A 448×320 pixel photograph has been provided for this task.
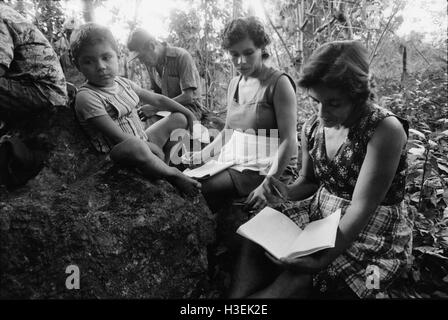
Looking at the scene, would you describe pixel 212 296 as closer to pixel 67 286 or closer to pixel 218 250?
pixel 218 250

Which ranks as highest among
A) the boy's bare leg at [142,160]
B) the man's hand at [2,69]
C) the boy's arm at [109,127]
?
the man's hand at [2,69]

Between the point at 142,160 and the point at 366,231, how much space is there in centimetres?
110

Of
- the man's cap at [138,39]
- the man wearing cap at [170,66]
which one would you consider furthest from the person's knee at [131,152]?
the man's cap at [138,39]

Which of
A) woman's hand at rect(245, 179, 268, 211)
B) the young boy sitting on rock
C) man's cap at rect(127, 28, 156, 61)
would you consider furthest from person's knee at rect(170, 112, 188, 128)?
man's cap at rect(127, 28, 156, 61)

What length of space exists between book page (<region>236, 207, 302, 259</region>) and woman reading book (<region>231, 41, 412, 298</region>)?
0.06m

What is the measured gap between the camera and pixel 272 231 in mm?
1480

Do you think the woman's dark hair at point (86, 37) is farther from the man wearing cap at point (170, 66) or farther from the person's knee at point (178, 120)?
the man wearing cap at point (170, 66)

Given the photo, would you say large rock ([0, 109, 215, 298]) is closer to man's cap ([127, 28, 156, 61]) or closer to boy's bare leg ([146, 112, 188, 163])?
boy's bare leg ([146, 112, 188, 163])

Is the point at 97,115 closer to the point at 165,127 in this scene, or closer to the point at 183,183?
the point at 183,183

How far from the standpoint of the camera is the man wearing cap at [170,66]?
11.3 feet

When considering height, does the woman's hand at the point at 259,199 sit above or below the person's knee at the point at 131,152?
below

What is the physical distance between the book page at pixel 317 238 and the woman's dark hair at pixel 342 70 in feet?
1.70

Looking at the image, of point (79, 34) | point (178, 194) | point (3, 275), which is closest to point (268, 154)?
point (178, 194)

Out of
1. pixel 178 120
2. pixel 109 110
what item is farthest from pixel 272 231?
pixel 178 120
